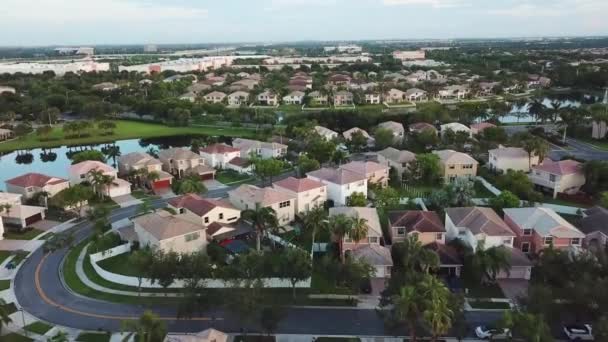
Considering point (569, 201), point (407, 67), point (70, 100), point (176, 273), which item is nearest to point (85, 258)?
point (176, 273)

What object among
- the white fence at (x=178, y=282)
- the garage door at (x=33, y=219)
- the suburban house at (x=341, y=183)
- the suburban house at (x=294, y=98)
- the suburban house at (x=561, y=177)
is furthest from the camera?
the suburban house at (x=294, y=98)

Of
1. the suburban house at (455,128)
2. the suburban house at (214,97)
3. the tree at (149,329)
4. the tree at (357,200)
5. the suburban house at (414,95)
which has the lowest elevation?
the tree at (357,200)

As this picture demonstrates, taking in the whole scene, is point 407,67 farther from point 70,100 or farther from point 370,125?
point 70,100

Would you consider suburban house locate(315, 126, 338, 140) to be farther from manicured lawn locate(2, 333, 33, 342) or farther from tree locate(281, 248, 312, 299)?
manicured lawn locate(2, 333, 33, 342)

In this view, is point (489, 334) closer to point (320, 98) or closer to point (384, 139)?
point (384, 139)

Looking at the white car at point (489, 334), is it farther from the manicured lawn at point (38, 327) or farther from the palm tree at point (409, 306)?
the manicured lawn at point (38, 327)

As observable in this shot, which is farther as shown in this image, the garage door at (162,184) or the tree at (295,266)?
the garage door at (162,184)

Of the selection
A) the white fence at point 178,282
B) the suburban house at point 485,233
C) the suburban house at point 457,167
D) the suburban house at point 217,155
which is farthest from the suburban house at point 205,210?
the suburban house at point 457,167
